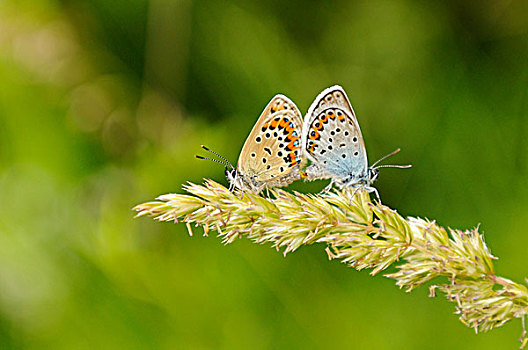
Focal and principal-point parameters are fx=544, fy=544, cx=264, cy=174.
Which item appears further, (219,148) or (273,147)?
(219,148)

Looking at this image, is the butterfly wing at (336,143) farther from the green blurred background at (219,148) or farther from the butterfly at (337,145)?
the green blurred background at (219,148)

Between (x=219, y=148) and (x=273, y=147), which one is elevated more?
(x=219, y=148)

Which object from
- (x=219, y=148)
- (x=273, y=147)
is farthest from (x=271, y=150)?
(x=219, y=148)

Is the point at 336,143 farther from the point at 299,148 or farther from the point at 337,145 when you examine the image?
the point at 299,148

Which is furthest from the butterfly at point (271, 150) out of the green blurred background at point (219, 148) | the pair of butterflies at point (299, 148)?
the green blurred background at point (219, 148)

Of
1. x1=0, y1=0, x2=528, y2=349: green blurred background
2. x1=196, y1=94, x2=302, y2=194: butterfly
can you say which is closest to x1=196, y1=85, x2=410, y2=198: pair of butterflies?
x1=196, y1=94, x2=302, y2=194: butterfly

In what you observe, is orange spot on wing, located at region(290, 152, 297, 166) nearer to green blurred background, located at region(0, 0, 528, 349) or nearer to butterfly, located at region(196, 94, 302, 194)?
butterfly, located at region(196, 94, 302, 194)
